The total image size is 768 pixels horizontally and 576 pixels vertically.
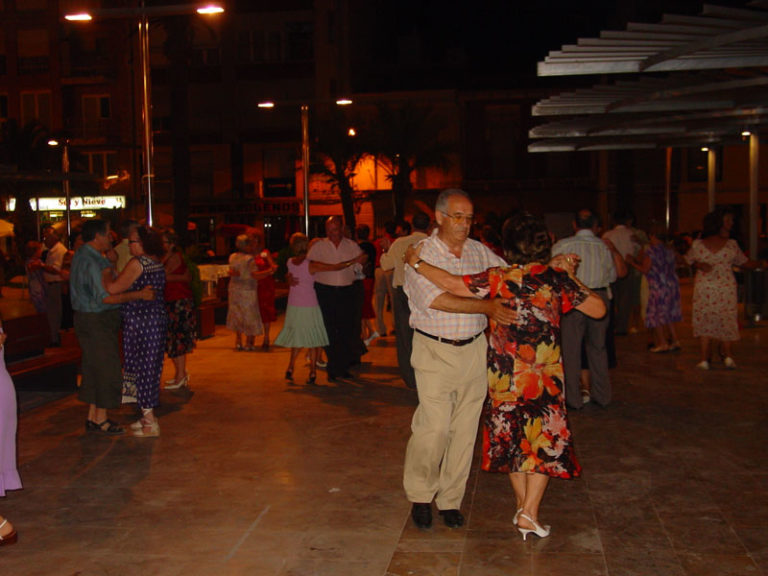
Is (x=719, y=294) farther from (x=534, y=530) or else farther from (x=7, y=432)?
(x=7, y=432)

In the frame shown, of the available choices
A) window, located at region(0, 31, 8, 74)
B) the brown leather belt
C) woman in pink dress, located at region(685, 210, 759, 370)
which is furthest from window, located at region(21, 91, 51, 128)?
the brown leather belt

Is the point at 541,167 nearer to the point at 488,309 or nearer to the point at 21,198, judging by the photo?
the point at 21,198

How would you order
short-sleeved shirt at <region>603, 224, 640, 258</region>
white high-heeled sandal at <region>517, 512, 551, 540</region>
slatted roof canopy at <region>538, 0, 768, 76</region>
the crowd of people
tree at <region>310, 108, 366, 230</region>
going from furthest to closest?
tree at <region>310, 108, 366, 230</region>, short-sleeved shirt at <region>603, 224, 640, 258</region>, slatted roof canopy at <region>538, 0, 768, 76</region>, white high-heeled sandal at <region>517, 512, 551, 540</region>, the crowd of people

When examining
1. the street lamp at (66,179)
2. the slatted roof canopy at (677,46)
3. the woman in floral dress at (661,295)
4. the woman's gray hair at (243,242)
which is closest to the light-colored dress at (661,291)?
the woman in floral dress at (661,295)

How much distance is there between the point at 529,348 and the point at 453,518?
119 cm

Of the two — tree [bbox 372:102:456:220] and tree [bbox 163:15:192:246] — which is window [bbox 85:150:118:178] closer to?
tree [bbox 372:102:456:220]

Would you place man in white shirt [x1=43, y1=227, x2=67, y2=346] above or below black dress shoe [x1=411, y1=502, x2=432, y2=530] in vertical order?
above

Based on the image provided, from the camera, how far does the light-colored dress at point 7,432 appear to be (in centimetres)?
573

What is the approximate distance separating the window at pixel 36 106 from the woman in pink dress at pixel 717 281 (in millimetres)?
43778

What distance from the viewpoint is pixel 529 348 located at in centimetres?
532

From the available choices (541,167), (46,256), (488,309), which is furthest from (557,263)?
(541,167)

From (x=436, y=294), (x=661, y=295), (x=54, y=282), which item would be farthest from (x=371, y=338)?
(x=436, y=294)

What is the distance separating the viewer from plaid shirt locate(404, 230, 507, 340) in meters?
5.57

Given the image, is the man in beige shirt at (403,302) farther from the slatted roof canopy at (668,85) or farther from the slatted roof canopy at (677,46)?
the slatted roof canopy at (677,46)
